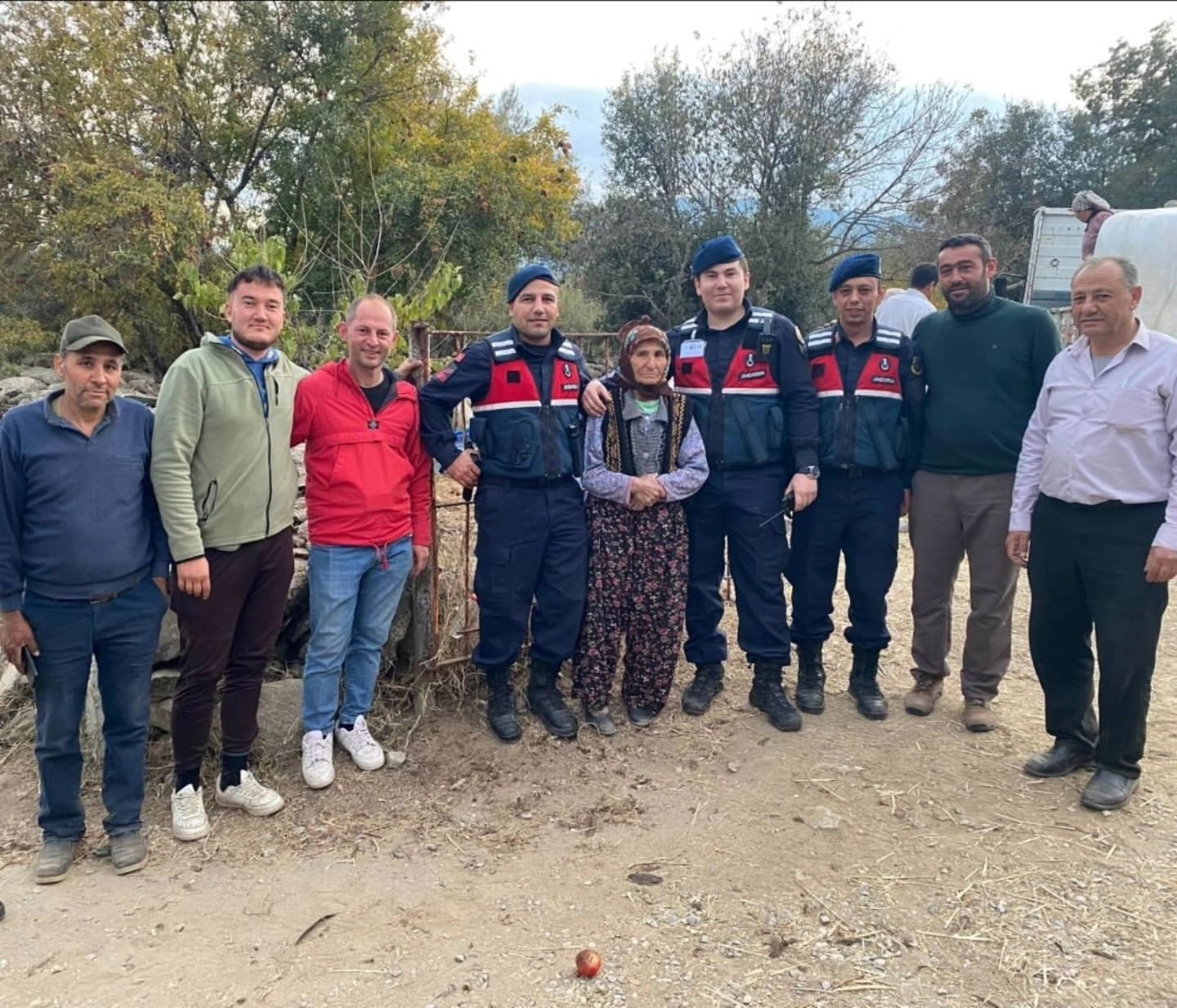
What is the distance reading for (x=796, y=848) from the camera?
318cm

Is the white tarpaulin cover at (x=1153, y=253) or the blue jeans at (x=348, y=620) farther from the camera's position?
the white tarpaulin cover at (x=1153, y=253)

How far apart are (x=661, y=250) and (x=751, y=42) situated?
4.31 meters

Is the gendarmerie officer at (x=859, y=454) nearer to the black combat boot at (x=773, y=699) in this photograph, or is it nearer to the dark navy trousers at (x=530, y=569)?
the black combat boot at (x=773, y=699)

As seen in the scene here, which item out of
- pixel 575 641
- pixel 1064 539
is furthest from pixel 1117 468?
pixel 575 641

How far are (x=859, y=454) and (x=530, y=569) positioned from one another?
158 centimetres

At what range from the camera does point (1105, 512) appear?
330cm

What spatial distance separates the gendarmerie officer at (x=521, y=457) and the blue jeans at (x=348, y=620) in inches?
15.7

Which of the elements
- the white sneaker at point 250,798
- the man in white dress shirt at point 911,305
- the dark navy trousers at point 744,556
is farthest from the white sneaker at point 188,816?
the man in white dress shirt at point 911,305

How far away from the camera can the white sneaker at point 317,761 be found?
3.53 m

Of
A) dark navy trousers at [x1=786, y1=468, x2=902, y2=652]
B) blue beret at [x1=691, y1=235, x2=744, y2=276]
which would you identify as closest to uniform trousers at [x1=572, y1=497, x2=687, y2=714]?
dark navy trousers at [x1=786, y1=468, x2=902, y2=652]

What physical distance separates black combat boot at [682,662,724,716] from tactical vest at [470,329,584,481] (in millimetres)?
1289

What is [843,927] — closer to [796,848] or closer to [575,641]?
[796,848]

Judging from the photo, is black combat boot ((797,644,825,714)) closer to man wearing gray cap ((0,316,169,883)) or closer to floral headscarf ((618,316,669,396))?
floral headscarf ((618,316,669,396))

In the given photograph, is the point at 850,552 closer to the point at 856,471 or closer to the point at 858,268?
the point at 856,471
